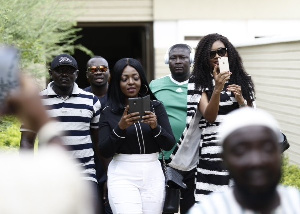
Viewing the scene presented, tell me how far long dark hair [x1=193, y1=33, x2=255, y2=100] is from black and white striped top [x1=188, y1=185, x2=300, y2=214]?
10.6 ft

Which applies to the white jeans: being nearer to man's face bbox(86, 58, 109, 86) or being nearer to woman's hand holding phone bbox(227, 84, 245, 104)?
woman's hand holding phone bbox(227, 84, 245, 104)

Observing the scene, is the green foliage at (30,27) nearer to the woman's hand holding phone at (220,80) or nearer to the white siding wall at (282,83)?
the white siding wall at (282,83)

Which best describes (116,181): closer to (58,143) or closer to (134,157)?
(134,157)

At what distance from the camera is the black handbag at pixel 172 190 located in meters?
6.26

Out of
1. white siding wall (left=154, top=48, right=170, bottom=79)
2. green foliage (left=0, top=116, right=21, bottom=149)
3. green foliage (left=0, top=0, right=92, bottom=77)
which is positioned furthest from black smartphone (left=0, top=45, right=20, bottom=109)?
white siding wall (left=154, top=48, right=170, bottom=79)

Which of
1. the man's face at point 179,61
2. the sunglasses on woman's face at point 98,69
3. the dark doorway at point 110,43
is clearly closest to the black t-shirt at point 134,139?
the man's face at point 179,61

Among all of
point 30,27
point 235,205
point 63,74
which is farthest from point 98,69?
point 235,205

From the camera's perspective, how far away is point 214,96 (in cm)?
588

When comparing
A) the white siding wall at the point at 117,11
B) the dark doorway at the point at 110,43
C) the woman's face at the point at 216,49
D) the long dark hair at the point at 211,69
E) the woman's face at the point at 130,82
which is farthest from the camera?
the dark doorway at the point at 110,43

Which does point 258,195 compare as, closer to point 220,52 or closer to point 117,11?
point 220,52

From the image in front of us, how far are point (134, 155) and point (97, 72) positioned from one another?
2.39 m

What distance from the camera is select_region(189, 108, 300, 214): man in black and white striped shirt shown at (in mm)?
2758

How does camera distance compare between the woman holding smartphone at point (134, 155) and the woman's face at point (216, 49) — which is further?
the woman's face at point (216, 49)

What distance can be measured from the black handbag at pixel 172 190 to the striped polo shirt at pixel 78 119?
2.33 feet
